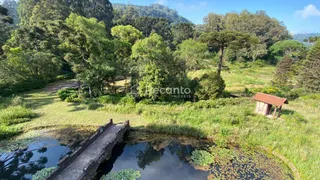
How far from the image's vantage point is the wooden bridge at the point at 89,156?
8.47 m

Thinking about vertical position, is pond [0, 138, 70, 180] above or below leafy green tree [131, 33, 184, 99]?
below

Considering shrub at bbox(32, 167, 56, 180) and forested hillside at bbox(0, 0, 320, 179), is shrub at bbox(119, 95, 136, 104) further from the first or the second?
shrub at bbox(32, 167, 56, 180)

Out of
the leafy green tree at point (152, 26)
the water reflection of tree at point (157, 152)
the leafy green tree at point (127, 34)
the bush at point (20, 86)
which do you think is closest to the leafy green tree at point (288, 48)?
the leafy green tree at point (152, 26)

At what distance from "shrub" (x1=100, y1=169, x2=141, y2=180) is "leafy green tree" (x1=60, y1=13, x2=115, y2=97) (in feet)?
33.8

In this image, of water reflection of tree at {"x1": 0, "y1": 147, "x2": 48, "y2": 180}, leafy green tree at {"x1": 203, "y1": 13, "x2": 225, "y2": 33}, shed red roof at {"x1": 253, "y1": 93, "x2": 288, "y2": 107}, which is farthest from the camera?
leafy green tree at {"x1": 203, "y1": 13, "x2": 225, "y2": 33}

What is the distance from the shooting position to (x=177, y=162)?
430 inches

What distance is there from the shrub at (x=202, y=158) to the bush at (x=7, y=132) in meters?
11.8

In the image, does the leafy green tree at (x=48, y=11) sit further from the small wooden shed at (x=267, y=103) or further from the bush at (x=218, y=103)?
the small wooden shed at (x=267, y=103)

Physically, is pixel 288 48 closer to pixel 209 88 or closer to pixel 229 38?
pixel 229 38

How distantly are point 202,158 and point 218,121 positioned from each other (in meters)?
3.96

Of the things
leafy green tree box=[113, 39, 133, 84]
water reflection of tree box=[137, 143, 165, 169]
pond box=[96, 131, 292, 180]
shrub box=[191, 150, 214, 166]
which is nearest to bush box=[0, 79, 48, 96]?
leafy green tree box=[113, 39, 133, 84]

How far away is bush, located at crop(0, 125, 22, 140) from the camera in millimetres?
12267

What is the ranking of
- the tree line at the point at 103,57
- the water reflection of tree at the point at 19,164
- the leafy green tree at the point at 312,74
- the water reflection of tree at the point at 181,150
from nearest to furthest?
the water reflection of tree at the point at 19,164
the water reflection of tree at the point at 181,150
the tree line at the point at 103,57
the leafy green tree at the point at 312,74

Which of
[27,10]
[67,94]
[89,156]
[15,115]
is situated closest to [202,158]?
[89,156]
